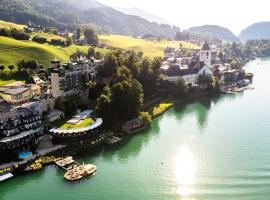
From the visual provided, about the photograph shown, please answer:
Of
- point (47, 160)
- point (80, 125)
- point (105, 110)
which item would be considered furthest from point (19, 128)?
point (105, 110)

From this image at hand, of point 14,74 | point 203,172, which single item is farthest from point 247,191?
point 14,74

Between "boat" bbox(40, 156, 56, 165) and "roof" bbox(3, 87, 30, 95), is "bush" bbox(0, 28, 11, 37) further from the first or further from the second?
"boat" bbox(40, 156, 56, 165)

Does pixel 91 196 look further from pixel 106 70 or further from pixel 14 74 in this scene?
pixel 14 74

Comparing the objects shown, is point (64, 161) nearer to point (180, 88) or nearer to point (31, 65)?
point (180, 88)

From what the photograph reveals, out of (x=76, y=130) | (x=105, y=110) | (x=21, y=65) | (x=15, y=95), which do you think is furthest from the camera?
(x=21, y=65)

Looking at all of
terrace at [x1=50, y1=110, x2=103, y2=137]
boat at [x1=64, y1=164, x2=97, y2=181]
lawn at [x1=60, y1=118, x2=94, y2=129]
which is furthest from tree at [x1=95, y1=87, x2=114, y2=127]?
boat at [x1=64, y1=164, x2=97, y2=181]
